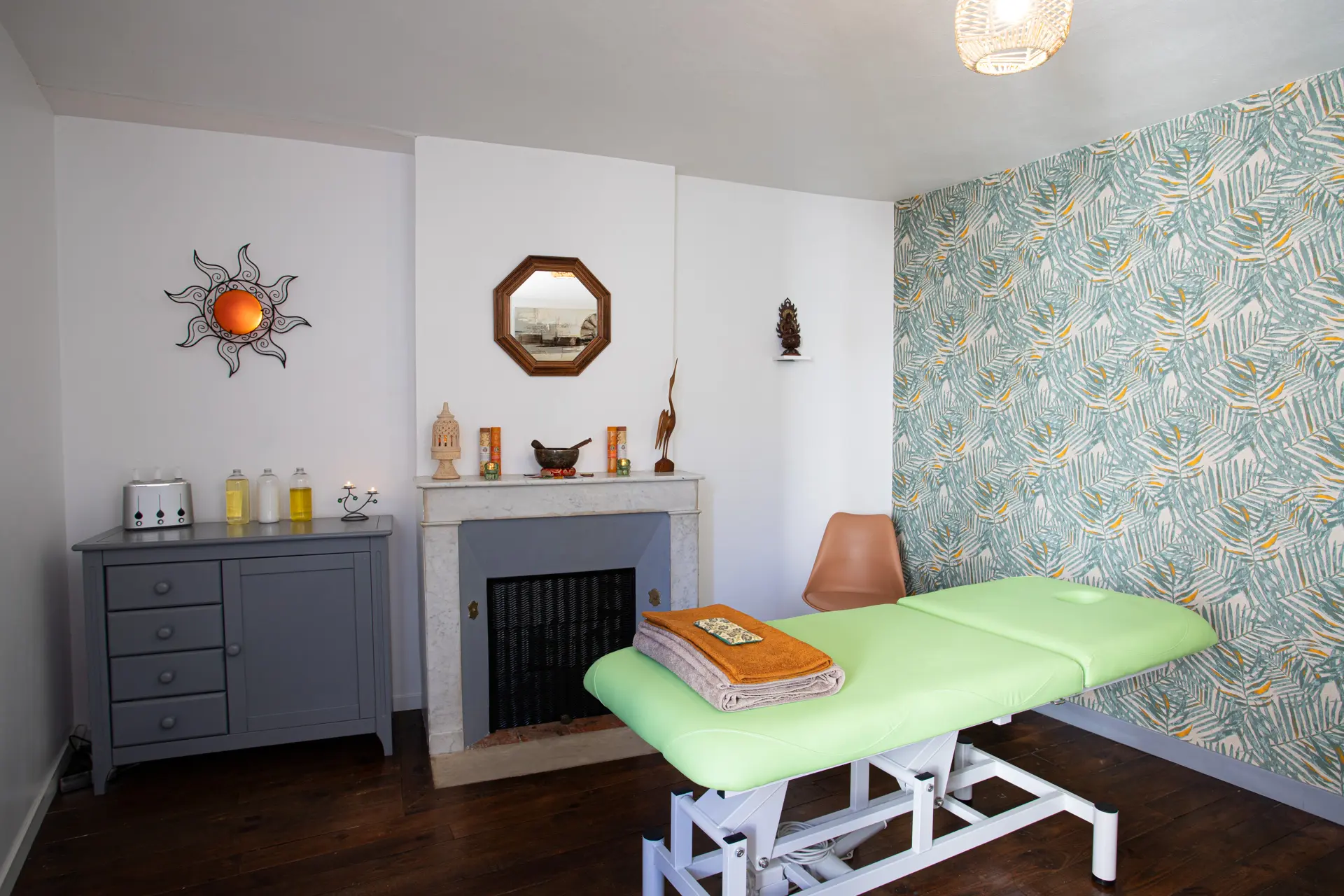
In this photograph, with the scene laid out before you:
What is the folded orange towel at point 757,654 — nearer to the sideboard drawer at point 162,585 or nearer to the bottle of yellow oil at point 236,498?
the sideboard drawer at point 162,585

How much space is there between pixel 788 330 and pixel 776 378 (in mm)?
246

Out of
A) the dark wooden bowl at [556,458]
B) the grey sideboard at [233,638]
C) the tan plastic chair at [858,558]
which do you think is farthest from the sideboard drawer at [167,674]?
the tan plastic chair at [858,558]

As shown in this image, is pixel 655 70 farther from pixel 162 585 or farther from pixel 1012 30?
pixel 162 585

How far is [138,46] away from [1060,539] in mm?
3750

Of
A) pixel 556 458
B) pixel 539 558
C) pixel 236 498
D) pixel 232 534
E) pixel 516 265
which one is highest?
pixel 516 265

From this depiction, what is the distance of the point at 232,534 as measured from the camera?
9.01ft

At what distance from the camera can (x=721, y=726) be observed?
5.03 feet

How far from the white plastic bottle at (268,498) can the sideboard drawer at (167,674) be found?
1.70 feet

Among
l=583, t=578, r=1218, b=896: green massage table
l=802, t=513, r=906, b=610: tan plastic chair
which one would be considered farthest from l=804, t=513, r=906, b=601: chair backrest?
l=583, t=578, r=1218, b=896: green massage table

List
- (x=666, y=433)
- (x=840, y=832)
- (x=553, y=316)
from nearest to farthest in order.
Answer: (x=840, y=832), (x=553, y=316), (x=666, y=433)

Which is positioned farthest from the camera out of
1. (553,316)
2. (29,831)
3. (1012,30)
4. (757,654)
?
(553,316)

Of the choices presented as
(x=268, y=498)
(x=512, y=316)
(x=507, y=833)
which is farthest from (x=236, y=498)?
(x=507, y=833)

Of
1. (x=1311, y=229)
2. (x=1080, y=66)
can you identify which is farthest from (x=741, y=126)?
(x=1311, y=229)

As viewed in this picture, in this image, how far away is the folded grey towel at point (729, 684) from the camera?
161cm
